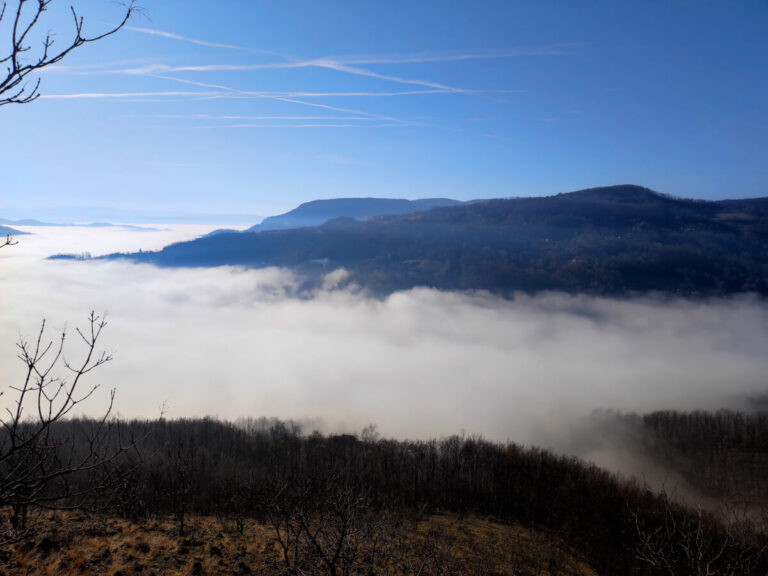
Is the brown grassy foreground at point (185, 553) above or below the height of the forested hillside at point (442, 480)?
above

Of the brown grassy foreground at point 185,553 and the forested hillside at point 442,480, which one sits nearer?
the brown grassy foreground at point 185,553

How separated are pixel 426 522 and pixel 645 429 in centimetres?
14952

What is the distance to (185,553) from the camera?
832 inches

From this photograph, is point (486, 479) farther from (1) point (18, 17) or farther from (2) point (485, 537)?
(1) point (18, 17)

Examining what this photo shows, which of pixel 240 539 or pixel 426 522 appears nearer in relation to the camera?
pixel 240 539

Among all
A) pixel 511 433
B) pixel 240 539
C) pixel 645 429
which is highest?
pixel 240 539

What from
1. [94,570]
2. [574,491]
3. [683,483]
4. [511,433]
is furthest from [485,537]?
[511,433]

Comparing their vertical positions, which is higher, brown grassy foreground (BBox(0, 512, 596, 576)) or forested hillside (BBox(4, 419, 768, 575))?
brown grassy foreground (BBox(0, 512, 596, 576))

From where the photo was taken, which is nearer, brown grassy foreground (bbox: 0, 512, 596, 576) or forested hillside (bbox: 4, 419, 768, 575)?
brown grassy foreground (bbox: 0, 512, 596, 576)

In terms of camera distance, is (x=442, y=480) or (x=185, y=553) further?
(x=442, y=480)

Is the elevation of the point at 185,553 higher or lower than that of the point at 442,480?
higher

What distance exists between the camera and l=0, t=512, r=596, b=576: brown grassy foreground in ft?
55.4

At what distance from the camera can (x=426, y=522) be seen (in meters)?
53.1

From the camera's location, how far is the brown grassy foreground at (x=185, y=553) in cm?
1688
